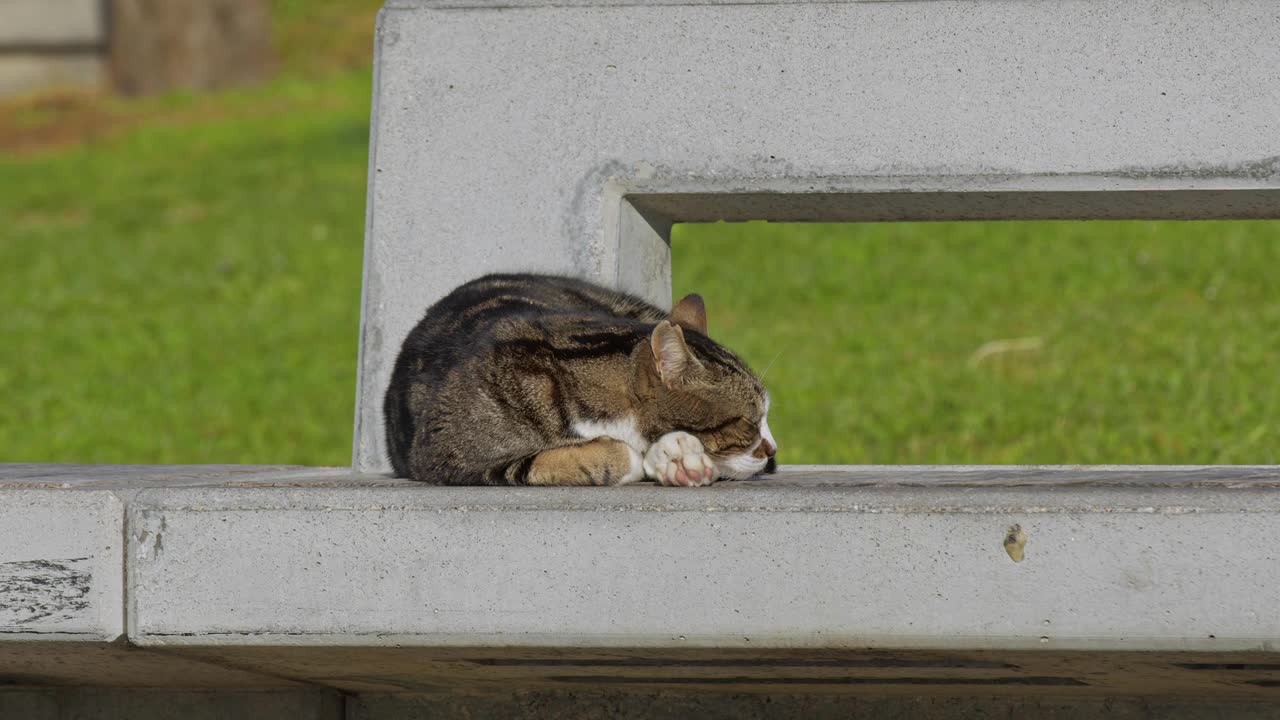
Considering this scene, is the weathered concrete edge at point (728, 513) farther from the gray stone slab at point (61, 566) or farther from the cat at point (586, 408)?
the cat at point (586, 408)

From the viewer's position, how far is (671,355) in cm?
400

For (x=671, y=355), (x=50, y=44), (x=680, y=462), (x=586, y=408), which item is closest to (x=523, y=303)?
(x=586, y=408)

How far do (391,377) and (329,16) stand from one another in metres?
20.5

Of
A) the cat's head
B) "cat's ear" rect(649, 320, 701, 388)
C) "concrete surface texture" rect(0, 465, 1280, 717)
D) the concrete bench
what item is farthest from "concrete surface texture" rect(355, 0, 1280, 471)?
"concrete surface texture" rect(0, 465, 1280, 717)

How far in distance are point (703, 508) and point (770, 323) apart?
704cm

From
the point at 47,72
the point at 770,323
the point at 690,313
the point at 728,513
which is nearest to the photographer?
the point at 728,513

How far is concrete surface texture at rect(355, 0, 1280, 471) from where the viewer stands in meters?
4.99

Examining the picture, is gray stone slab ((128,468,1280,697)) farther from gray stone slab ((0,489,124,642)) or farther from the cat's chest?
the cat's chest

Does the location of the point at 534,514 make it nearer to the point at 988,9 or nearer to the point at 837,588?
the point at 837,588

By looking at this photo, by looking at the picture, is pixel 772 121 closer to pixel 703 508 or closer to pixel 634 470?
pixel 634 470

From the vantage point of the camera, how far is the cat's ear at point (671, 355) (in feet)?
13.0

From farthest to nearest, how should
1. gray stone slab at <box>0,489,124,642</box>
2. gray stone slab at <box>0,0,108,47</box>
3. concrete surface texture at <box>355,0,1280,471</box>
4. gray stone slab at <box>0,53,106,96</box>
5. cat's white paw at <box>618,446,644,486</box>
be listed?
gray stone slab at <box>0,53,106,96</box> < gray stone slab at <box>0,0,108,47</box> < concrete surface texture at <box>355,0,1280,471</box> < cat's white paw at <box>618,446,644,486</box> < gray stone slab at <box>0,489,124,642</box>

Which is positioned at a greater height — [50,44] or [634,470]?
[50,44]

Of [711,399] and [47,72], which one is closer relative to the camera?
[711,399]
